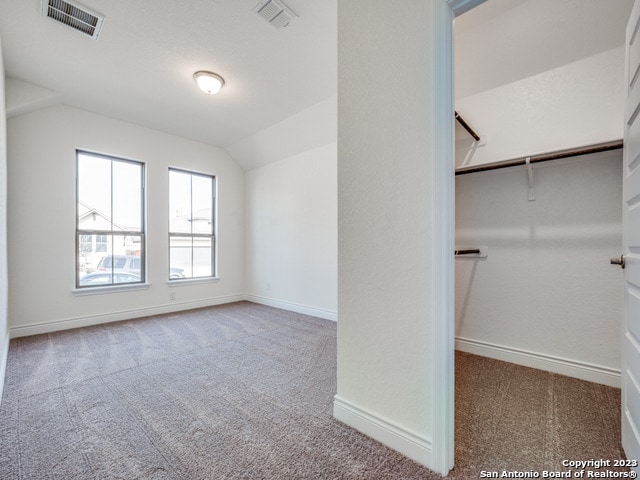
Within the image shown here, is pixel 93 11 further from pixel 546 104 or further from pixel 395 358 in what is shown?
pixel 546 104

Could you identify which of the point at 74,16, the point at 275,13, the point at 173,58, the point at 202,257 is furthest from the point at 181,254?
the point at 275,13

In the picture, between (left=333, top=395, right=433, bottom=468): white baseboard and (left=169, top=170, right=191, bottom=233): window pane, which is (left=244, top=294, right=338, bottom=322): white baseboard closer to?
(left=169, top=170, right=191, bottom=233): window pane

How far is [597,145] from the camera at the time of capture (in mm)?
1842

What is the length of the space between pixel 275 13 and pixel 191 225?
3363mm

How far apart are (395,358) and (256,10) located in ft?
8.17

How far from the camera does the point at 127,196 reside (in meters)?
3.97

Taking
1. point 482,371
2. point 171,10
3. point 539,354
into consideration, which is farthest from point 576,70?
point 171,10

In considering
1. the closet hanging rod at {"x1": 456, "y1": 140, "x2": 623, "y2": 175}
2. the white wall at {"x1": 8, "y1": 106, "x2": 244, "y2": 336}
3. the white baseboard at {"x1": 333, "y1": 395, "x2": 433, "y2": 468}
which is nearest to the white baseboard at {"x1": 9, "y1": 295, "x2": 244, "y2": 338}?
the white wall at {"x1": 8, "y1": 106, "x2": 244, "y2": 336}

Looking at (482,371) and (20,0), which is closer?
(20,0)

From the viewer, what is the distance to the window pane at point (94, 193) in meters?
3.61

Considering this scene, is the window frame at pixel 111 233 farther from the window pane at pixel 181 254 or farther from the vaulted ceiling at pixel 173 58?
the vaulted ceiling at pixel 173 58

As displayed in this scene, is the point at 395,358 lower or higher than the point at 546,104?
lower

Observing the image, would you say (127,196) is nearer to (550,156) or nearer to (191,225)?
(191,225)

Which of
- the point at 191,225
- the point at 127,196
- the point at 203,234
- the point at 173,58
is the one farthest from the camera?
the point at 203,234
